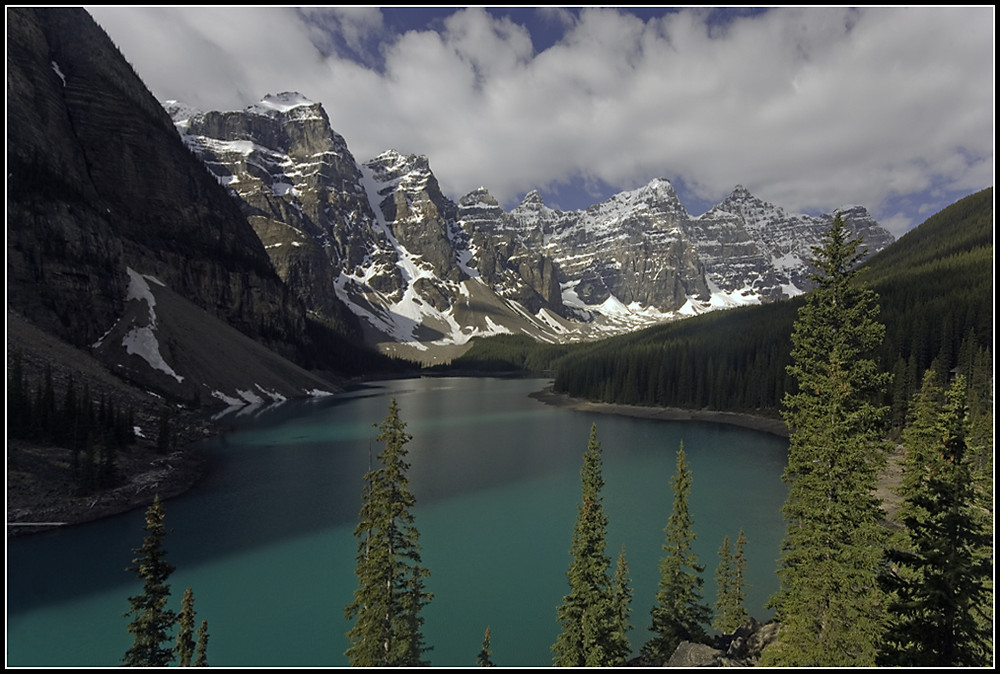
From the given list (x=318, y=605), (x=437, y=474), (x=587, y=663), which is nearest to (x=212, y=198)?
(x=437, y=474)

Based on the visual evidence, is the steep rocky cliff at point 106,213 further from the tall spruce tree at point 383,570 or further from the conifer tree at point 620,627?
the conifer tree at point 620,627

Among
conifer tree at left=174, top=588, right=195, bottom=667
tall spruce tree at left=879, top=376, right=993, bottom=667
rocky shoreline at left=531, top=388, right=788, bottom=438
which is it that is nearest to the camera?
tall spruce tree at left=879, top=376, right=993, bottom=667

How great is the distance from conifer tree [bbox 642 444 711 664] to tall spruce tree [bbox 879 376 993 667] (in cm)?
789

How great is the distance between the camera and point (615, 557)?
28.3 metres

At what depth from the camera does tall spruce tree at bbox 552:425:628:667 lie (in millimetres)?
14703

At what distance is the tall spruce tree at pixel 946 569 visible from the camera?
842cm

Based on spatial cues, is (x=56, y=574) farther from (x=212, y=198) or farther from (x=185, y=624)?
(x=212, y=198)

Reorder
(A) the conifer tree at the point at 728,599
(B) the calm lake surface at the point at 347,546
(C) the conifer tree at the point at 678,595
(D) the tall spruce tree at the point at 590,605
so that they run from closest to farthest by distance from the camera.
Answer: (D) the tall spruce tree at the point at 590,605, (C) the conifer tree at the point at 678,595, (A) the conifer tree at the point at 728,599, (B) the calm lake surface at the point at 347,546

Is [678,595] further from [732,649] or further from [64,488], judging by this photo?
[64,488]

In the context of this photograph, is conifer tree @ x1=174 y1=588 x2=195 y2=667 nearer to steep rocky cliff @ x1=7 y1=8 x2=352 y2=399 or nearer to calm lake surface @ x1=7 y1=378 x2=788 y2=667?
calm lake surface @ x1=7 y1=378 x2=788 y2=667

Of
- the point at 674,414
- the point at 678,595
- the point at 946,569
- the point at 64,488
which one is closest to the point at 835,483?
the point at 946,569

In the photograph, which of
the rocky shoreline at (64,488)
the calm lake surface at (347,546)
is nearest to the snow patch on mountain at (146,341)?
the calm lake surface at (347,546)

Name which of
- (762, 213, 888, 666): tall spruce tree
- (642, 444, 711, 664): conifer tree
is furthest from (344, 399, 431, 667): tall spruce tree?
(762, 213, 888, 666): tall spruce tree

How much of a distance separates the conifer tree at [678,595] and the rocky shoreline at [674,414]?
5908 cm
